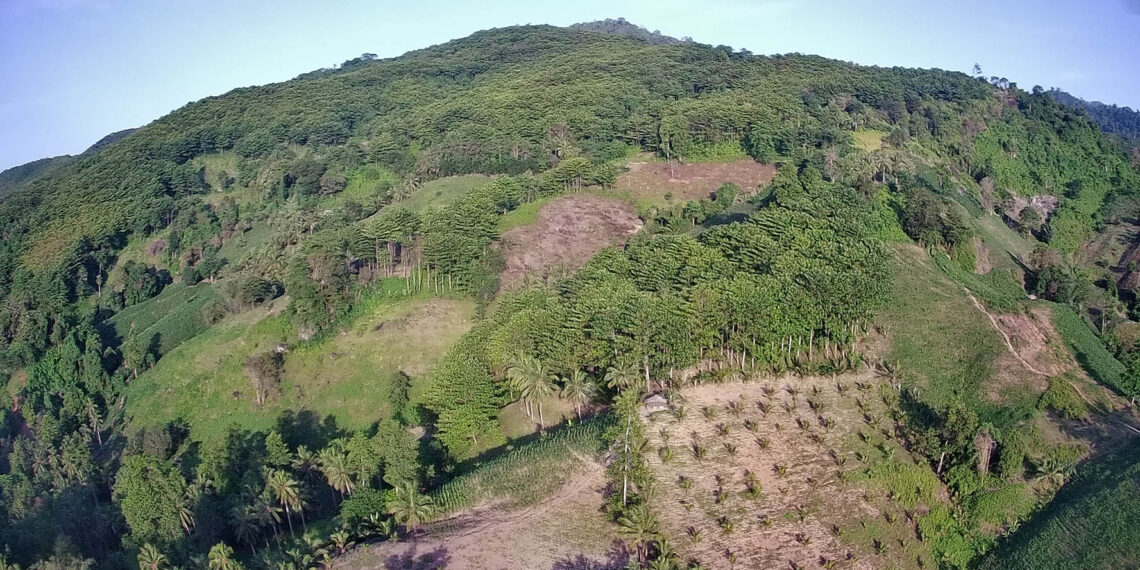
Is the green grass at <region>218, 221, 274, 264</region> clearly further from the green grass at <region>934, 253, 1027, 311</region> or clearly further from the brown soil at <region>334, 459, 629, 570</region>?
the green grass at <region>934, 253, 1027, 311</region>

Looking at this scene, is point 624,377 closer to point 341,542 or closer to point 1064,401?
point 341,542

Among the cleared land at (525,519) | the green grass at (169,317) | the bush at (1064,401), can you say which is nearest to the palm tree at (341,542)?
the cleared land at (525,519)

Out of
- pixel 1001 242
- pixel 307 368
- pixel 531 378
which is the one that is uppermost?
pixel 1001 242

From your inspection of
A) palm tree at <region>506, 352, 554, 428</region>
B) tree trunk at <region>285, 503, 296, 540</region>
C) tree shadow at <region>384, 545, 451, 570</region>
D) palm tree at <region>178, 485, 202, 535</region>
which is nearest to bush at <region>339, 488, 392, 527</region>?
tree trunk at <region>285, 503, 296, 540</region>

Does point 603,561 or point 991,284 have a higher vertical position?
point 991,284

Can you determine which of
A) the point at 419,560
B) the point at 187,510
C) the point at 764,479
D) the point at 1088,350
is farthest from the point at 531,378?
the point at 1088,350

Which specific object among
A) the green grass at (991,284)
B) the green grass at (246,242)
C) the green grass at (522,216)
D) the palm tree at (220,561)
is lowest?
the palm tree at (220,561)

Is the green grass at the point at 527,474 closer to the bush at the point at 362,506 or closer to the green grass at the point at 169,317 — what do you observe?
the bush at the point at 362,506
